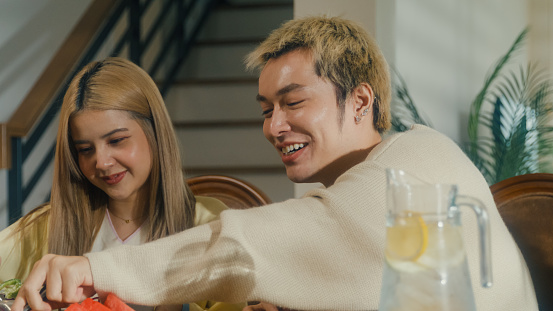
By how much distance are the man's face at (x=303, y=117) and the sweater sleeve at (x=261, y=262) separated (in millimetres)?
434

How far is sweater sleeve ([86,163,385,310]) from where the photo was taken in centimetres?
75

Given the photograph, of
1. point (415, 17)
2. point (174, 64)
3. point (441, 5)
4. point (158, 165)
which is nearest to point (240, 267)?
point (158, 165)

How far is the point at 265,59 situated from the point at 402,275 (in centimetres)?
86

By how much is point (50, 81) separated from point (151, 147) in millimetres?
1304

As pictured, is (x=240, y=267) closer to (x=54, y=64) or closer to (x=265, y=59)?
(x=265, y=59)

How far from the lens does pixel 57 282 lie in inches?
29.2

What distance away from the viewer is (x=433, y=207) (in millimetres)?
520

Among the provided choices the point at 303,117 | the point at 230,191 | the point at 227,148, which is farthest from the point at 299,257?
the point at 227,148

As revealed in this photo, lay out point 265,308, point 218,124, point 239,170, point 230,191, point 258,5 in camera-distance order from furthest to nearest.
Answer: point 258,5 < point 218,124 < point 239,170 < point 230,191 < point 265,308

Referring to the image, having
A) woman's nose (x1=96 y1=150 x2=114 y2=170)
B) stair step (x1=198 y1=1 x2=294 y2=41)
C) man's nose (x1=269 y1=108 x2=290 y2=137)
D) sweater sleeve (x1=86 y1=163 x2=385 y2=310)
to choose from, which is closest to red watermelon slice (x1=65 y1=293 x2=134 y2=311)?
sweater sleeve (x1=86 y1=163 x2=385 y2=310)

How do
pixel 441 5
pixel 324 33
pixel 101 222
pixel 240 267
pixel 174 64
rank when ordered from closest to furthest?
pixel 240 267 < pixel 324 33 < pixel 101 222 < pixel 441 5 < pixel 174 64

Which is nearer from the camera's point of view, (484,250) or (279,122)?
(484,250)

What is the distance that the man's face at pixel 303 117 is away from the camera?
120 cm

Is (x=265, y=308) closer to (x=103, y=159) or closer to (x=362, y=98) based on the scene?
(x=362, y=98)
